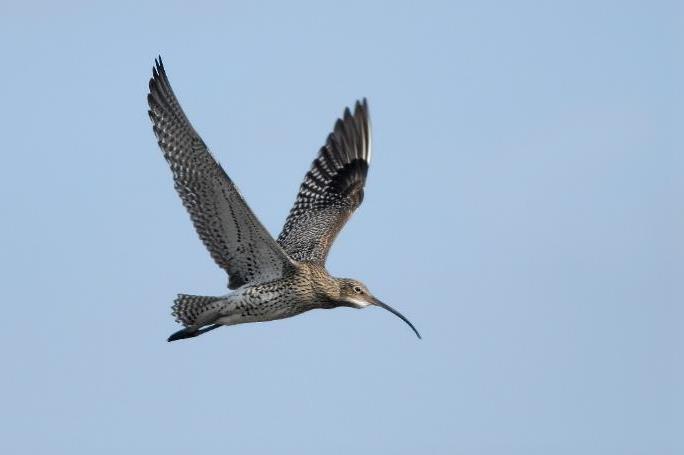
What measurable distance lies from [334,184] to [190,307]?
4566 millimetres

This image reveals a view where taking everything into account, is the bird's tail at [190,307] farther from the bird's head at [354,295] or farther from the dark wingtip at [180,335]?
the bird's head at [354,295]

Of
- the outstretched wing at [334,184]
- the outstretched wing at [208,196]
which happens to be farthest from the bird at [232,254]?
the outstretched wing at [334,184]

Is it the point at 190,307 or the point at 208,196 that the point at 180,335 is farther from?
the point at 208,196

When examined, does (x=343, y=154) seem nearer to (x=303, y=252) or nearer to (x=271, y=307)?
(x=303, y=252)

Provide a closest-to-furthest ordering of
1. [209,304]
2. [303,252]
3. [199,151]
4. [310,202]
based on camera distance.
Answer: [199,151] → [209,304] → [303,252] → [310,202]

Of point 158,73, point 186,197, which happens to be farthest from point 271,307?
point 158,73

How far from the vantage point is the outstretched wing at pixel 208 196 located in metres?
17.8

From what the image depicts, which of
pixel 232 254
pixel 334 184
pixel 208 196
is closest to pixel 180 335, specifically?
pixel 232 254

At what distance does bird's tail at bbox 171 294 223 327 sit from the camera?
19.0 meters

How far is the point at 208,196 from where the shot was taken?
18047 mm

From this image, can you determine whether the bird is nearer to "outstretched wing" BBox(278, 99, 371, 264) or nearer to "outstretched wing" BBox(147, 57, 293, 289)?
"outstretched wing" BBox(147, 57, 293, 289)

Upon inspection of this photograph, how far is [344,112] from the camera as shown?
23062 millimetres

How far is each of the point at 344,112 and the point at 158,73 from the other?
17.9 ft

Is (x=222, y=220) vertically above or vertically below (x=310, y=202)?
below
